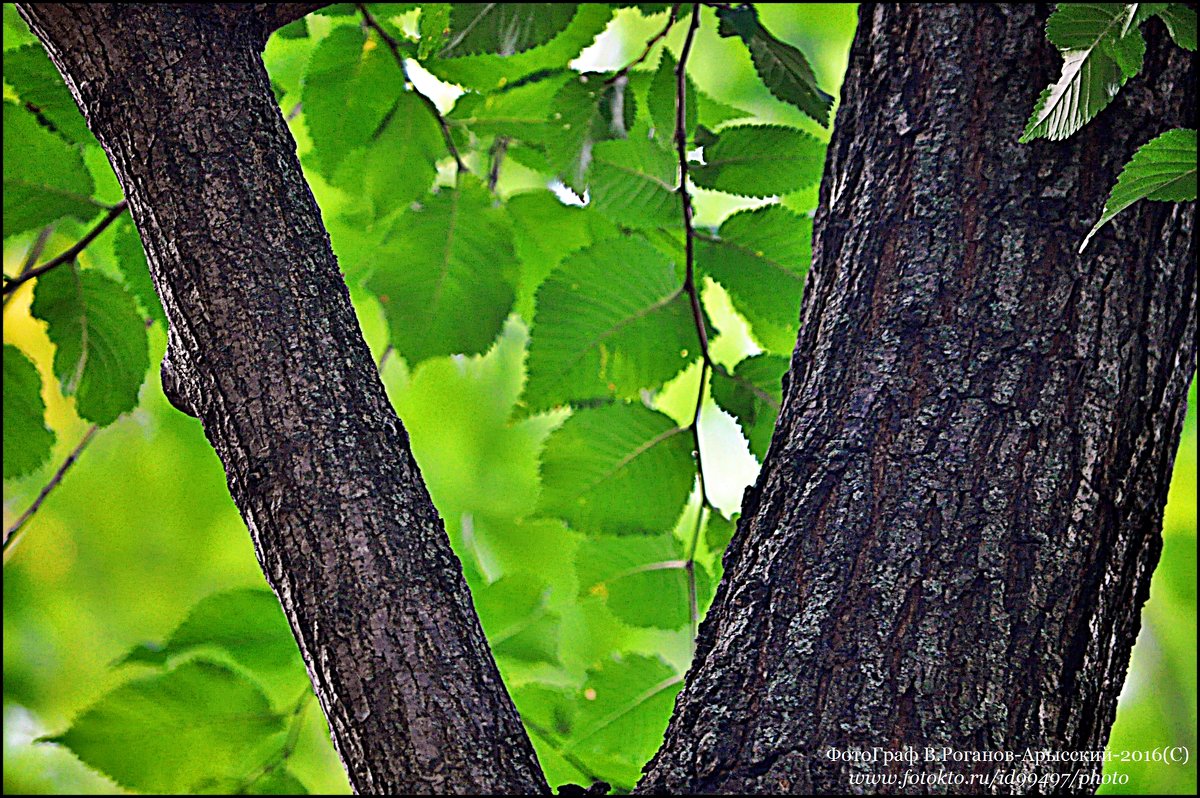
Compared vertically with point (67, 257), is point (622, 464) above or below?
below

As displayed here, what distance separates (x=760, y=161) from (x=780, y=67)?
115 mm

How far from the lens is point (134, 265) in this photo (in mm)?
1226

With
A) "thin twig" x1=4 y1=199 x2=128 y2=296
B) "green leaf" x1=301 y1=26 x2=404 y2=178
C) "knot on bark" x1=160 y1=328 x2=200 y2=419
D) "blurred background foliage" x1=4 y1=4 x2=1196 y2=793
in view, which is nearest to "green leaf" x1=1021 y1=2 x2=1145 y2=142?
"knot on bark" x1=160 y1=328 x2=200 y2=419

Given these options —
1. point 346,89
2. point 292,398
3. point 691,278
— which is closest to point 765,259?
point 691,278

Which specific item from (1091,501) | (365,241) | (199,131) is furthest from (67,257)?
(1091,501)

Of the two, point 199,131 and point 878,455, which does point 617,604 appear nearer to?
point 878,455

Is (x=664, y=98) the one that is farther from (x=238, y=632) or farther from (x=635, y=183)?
(x=238, y=632)

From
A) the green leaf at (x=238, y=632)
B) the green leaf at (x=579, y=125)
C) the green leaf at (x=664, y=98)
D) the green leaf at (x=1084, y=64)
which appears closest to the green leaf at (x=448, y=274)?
the green leaf at (x=579, y=125)

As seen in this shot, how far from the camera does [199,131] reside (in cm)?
72

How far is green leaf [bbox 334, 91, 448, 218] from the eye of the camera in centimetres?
131

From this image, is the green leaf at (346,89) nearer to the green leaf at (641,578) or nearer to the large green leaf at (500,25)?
the large green leaf at (500,25)

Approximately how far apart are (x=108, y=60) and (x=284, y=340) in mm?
262

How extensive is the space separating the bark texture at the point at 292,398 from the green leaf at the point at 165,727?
1.73 ft

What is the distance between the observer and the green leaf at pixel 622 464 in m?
1.12
